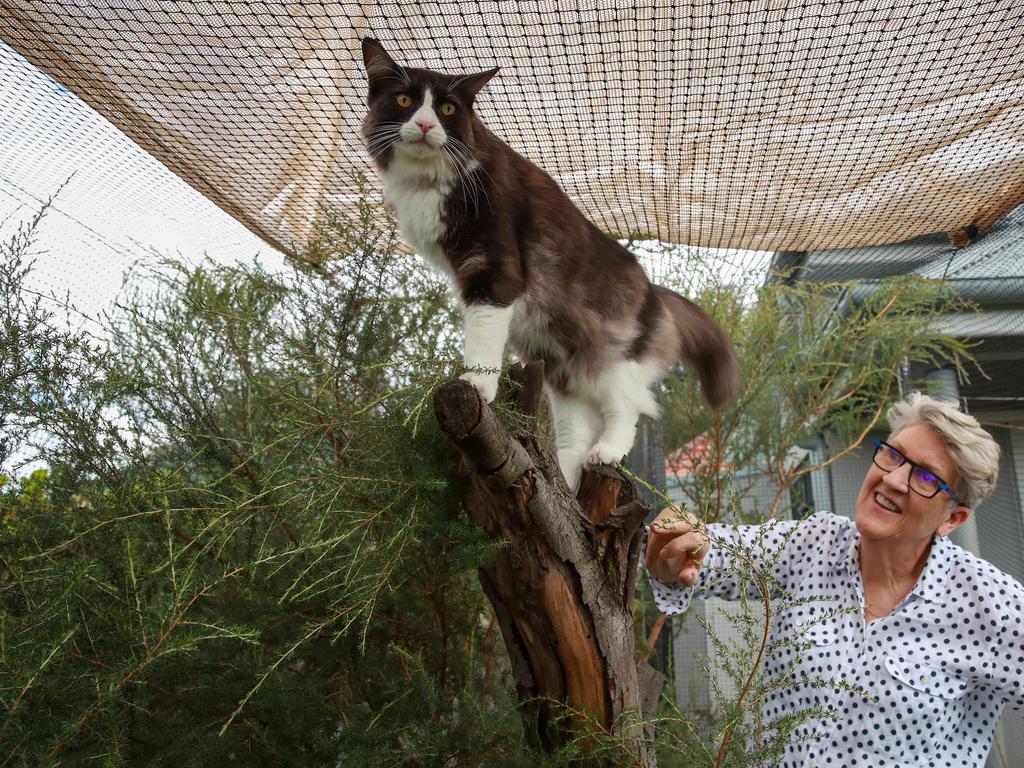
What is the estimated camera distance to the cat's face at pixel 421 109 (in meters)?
1.72

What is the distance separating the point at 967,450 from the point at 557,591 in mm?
A: 885

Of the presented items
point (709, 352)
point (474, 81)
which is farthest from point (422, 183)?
point (709, 352)

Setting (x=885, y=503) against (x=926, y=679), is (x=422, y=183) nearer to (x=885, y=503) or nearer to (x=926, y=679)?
(x=885, y=503)

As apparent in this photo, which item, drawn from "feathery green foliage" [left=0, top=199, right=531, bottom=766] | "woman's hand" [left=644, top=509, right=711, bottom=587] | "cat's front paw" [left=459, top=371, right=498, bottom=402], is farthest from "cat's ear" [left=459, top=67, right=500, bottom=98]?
"woman's hand" [left=644, top=509, right=711, bottom=587]

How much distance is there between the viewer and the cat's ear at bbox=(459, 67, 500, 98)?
1.73 metres

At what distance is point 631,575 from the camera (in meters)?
1.51

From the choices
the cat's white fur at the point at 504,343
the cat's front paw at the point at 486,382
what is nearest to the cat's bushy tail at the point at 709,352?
the cat's white fur at the point at 504,343

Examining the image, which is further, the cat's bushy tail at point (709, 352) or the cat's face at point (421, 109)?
the cat's bushy tail at point (709, 352)

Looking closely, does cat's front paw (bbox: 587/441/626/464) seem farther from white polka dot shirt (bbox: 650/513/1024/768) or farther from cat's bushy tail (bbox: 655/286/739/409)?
cat's bushy tail (bbox: 655/286/739/409)

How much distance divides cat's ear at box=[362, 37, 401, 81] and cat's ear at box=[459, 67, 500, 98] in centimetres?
15

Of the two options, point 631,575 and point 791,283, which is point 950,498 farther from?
point 791,283

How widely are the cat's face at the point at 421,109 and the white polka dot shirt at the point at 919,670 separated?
1047mm

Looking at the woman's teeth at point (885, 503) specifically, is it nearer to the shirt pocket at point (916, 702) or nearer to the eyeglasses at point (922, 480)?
the eyeglasses at point (922, 480)

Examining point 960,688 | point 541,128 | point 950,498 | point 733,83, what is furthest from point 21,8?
point 960,688
